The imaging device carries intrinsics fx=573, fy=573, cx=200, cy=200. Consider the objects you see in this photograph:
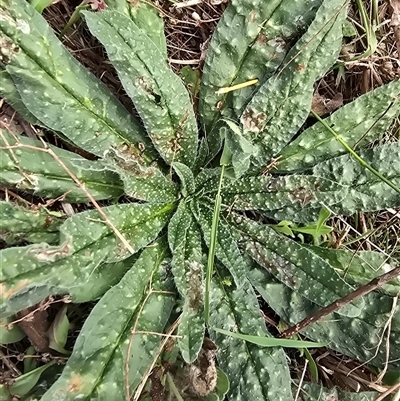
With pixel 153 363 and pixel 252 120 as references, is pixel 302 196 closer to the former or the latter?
pixel 252 120

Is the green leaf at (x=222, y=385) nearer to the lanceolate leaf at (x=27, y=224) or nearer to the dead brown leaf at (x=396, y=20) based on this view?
the lanceolate leaf at (x=27, y=224)

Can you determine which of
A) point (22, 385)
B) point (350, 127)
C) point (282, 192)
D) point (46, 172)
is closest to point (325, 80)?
point (350, 127)

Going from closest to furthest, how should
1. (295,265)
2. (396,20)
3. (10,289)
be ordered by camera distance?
1. (10,289)
2. (295,265)
3. (396,20)

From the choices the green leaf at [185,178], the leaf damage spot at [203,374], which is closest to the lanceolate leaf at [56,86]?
the green leaf at [185,178]

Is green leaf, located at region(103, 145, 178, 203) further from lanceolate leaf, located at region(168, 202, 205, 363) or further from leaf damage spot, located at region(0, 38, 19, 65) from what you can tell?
leaf damage spot, located at region(0, 38, 19, 65)

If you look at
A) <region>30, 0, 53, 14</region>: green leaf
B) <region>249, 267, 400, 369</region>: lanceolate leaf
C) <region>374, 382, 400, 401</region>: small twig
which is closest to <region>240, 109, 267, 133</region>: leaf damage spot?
<region>249, 267, 400, 369</region>: lanceolate leaf

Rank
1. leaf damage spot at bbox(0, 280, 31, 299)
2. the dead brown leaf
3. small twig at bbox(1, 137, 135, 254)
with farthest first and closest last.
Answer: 1. the dead brown leaf
2. small twig at bbox(1, 137, 135, 254)
3. leaf damage spot at bbox(0, 280, 31, 299)

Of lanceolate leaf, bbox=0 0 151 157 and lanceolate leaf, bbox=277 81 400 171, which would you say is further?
→ lanceolate leaf, bbox=277 81 400 171
